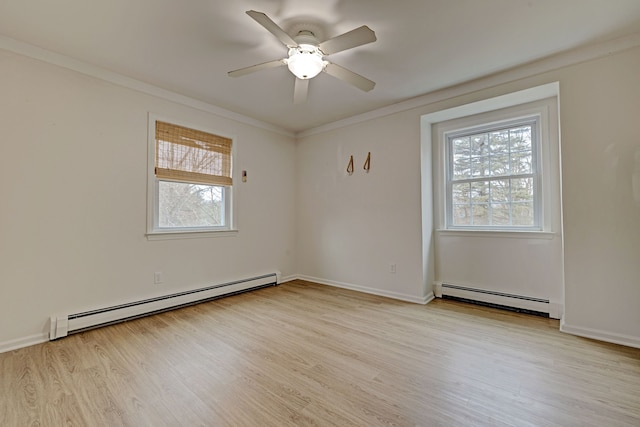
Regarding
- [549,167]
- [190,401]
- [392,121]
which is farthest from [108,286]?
[549,167]

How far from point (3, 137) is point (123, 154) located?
0.81m

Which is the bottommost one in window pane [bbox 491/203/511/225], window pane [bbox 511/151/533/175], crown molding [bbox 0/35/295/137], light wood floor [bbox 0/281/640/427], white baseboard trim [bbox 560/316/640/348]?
light wood floor [bbox 0/281/640/427]

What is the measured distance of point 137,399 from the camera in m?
1.65

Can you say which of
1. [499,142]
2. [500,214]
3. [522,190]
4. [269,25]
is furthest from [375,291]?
[269,25]

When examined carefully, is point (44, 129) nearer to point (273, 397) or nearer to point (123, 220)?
point (123, 220)

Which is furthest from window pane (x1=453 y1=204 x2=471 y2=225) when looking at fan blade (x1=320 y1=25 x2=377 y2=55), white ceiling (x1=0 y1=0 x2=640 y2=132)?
fan blade (x1=320 y1=25 x2=377 y2=55)

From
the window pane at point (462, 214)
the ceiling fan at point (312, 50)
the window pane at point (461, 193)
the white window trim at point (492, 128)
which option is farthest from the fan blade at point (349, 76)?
the window pane at point (462, 214)

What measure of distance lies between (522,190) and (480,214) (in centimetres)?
50

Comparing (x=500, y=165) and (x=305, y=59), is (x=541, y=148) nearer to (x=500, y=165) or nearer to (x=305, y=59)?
(x=500, y=165)

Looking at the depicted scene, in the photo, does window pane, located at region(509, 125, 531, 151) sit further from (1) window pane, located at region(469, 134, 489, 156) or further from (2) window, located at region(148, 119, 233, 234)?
(2) window, located at region(148, 119, 233, 234)

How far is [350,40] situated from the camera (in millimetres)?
1886

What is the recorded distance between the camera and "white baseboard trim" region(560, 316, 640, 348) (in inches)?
89.0

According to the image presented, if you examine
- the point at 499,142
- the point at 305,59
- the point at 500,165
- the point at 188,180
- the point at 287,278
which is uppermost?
the point at 305,59

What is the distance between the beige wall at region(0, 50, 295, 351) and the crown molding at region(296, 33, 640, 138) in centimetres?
241
